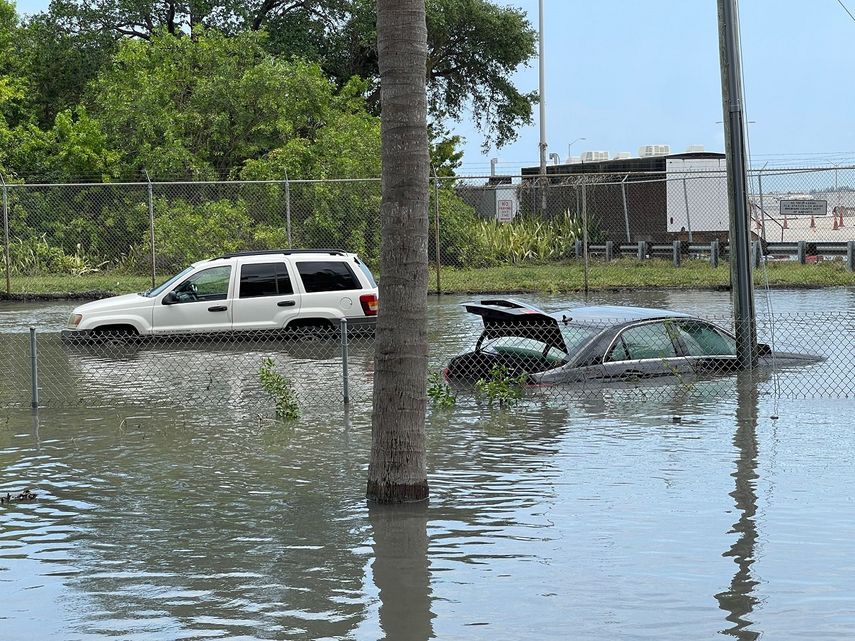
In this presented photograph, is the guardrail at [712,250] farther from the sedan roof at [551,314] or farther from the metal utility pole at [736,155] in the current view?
the sedan roof at [551,314]

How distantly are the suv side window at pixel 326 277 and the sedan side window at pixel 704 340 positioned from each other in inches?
274

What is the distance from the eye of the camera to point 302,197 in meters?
31.5

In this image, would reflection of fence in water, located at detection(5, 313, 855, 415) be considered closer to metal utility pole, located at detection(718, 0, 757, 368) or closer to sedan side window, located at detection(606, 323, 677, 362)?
sedan side window, located at detection(606, 323, 677, 362)

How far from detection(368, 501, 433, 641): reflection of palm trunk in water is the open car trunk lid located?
3.97 m

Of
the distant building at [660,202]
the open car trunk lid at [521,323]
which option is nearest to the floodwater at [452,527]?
the open car trunk lid at [521,323]

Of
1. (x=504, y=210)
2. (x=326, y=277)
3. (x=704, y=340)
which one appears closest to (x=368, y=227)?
(x=504, y=210)

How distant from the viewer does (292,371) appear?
1647 cm

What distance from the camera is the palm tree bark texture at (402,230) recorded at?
869 cm

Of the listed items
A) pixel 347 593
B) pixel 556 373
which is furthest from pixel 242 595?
pixel 556 373

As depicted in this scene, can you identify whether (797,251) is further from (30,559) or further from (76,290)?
(30,559)

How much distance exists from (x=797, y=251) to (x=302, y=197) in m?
12.9

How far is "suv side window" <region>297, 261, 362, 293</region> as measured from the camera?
64.0ft

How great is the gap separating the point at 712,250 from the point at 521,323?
68.8 feet

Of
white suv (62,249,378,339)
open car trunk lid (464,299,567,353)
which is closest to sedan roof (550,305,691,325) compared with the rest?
open car trunk lid (464,299,567,353)
